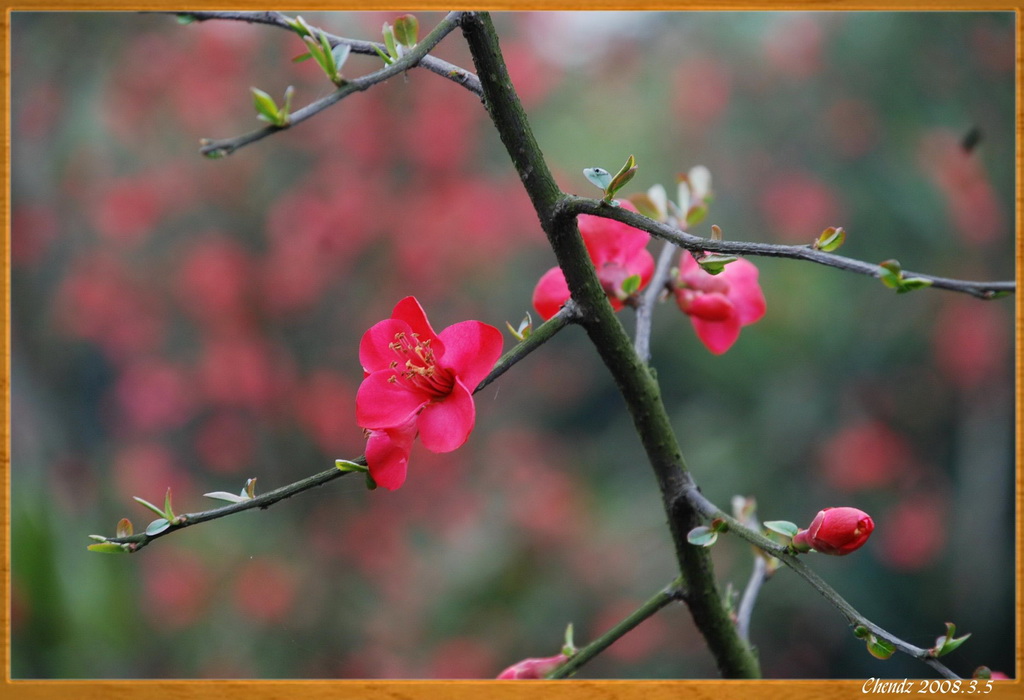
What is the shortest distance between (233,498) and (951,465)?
1367 millimetres

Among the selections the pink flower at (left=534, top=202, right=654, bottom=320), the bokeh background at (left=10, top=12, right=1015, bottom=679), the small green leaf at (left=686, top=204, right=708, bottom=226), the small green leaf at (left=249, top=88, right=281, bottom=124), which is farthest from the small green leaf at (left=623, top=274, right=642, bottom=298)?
the bokeh background at (left=10, top=12, right=1015, bottom=679)

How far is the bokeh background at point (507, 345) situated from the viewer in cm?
135

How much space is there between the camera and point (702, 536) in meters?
0.41

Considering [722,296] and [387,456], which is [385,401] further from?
[722,296]

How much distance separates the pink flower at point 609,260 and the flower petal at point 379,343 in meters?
0.10

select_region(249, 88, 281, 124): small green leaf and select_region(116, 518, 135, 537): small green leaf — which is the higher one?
select_region(249, 88, 281, 124): small green leaf

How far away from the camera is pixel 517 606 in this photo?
1.43m

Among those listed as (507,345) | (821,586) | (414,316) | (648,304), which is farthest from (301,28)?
(507,345)

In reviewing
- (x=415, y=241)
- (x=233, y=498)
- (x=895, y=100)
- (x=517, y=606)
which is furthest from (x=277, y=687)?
(x=895, y=100)

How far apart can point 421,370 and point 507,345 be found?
1.02m

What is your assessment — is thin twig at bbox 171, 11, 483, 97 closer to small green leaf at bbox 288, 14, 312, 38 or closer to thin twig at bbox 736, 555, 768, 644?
small green leaf at bbox 288, 14, 312, 38

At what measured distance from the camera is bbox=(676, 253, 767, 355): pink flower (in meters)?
0.53

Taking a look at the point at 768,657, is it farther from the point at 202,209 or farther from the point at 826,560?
the point at 202,209

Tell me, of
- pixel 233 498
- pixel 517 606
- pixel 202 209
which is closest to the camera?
pixel 233 498
